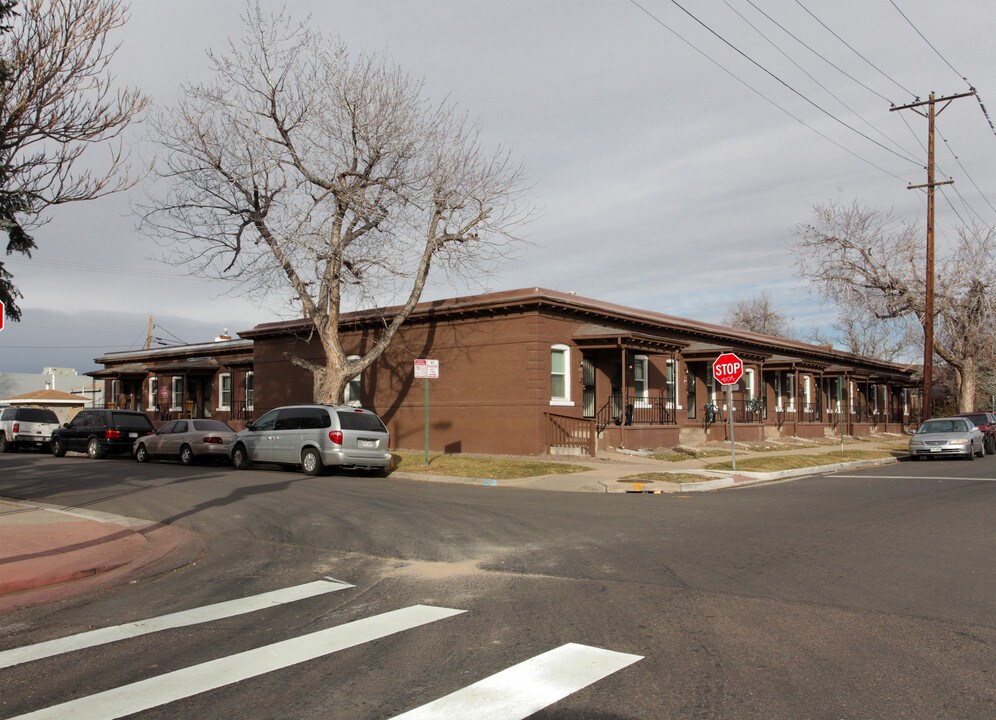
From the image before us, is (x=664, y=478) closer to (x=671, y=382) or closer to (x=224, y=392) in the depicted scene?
(x=671, y=382)

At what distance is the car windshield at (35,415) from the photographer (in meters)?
30.6

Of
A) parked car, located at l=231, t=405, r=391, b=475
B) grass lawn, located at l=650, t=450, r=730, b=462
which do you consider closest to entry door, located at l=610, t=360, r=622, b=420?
grass lawn, located at l=650, t=450, r=730, b=462

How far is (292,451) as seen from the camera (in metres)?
20.7

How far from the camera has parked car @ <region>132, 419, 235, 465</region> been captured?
23969 mm

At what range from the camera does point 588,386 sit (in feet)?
86.7

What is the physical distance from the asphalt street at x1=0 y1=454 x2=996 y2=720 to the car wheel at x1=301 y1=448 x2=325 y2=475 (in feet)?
20.9

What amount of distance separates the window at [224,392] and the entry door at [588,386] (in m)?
19.0

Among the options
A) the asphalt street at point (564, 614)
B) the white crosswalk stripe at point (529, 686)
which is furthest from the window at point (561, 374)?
the white crosswalk stripe at point (529, 686)

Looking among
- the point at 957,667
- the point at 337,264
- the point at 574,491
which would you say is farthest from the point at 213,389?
the point at 957,667

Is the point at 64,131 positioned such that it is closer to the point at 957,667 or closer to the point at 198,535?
the point at 198,535

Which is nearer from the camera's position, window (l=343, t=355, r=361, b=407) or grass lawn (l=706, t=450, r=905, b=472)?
grass lawn (l=706, t=450, r=905, b=472)

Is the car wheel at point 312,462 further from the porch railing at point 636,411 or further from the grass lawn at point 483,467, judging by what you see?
the porch railing at point 636,411

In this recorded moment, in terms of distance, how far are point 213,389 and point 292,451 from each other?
64.9 feet

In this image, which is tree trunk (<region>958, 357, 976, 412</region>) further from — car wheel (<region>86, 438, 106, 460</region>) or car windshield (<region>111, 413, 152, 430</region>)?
car wheel (<region>86, 438, 106, 460</region>)
